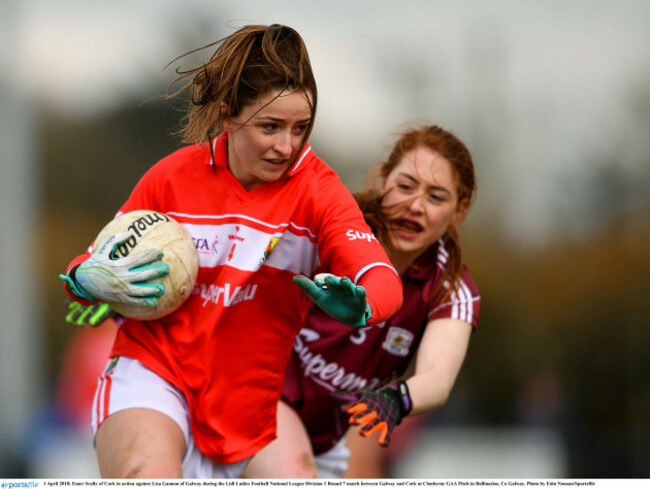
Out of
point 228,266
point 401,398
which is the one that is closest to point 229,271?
point 228,266

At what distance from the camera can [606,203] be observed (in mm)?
6898

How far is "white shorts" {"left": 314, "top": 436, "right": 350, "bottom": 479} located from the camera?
3.96 m

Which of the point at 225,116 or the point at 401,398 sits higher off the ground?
the point at 225,116

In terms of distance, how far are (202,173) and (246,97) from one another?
40cm

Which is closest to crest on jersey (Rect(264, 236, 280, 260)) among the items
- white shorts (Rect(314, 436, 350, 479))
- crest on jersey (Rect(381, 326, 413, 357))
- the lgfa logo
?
the lgfa logo

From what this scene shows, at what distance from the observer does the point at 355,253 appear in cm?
246

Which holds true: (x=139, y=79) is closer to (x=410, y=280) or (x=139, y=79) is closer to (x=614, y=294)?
(x=410, y=280)

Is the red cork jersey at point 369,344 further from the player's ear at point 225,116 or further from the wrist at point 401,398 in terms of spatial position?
the player's ear at point 225,116

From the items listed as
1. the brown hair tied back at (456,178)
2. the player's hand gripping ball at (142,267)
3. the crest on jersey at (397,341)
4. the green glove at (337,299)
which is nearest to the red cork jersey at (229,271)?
the player's hand gripping ball at (142,267)

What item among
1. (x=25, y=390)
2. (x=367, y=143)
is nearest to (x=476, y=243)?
(x=367, y=143)

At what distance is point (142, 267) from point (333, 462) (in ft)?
6.18

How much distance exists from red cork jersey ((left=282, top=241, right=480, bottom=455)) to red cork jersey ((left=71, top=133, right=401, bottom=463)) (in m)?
0.54

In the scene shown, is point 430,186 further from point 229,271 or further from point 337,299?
point 337,299

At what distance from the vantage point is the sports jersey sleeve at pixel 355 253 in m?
2.35
